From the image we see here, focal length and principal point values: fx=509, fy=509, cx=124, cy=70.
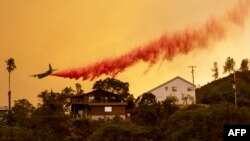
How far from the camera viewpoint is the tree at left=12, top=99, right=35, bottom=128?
70.6 m

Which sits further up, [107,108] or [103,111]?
[107,108]

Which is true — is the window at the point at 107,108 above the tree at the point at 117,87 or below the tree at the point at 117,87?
below

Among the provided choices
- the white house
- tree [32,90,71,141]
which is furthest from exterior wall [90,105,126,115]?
tree [32,90,71,141]

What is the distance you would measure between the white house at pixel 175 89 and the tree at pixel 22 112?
110ft

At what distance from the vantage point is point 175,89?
106312mm

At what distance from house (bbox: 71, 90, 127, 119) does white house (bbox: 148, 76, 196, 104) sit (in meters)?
13.2


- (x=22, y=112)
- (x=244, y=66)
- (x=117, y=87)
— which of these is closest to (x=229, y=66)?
(x=244, y=66)

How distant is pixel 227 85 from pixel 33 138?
6032cm

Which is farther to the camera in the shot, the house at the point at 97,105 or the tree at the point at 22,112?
the house at the point at 97,105

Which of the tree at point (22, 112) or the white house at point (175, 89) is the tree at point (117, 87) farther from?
the tree at point (22, 112)

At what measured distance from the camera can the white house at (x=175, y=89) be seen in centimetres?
10525

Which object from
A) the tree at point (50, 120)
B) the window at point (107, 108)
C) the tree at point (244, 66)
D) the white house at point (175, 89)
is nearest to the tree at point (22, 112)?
the tree at point (50, 120)

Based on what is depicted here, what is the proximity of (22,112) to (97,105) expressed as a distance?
19.7 m

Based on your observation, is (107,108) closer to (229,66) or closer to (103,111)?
(103,111)
